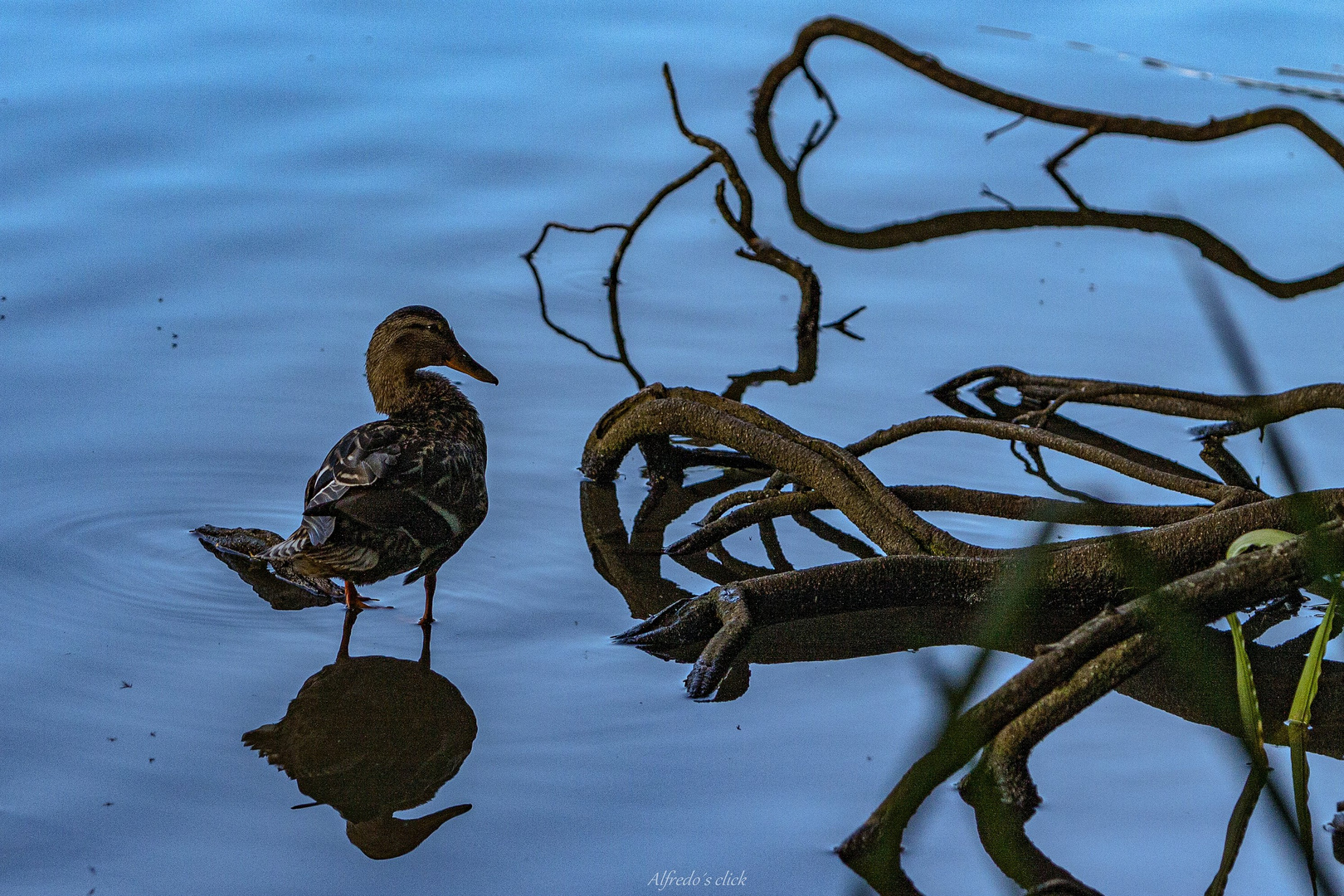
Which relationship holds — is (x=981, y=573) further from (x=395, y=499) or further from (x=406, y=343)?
(x=406, y=343)

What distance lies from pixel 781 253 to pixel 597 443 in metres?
1.57

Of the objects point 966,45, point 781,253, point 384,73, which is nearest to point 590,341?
point 781,253

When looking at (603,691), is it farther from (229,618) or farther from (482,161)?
(482,161)

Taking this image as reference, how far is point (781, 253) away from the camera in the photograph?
5.57 meters

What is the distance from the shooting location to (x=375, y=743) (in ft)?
10.3

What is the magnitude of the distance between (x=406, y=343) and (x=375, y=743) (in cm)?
125

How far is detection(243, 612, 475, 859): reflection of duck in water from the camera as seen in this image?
9.43ft

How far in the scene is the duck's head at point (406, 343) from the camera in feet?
13.0

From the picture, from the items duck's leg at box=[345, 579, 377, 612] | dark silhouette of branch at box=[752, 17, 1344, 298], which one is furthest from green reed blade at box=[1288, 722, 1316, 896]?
dark silhouette of branch at box=[752, 17, 1344, 298]

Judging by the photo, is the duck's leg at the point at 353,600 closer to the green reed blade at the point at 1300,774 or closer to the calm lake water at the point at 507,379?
the calm lake water at the point at 507,379

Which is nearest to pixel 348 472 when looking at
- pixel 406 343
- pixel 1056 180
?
pixel 406 343

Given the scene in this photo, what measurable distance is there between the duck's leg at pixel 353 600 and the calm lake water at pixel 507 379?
8 centimetres

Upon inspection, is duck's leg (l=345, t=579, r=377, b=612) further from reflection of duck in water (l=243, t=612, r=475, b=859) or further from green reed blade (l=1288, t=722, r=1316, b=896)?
green reed blade (l=1288, t=722, r=1316, b=896)

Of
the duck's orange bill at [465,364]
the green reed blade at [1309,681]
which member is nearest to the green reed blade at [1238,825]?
the green reed blade at [1309,681]
